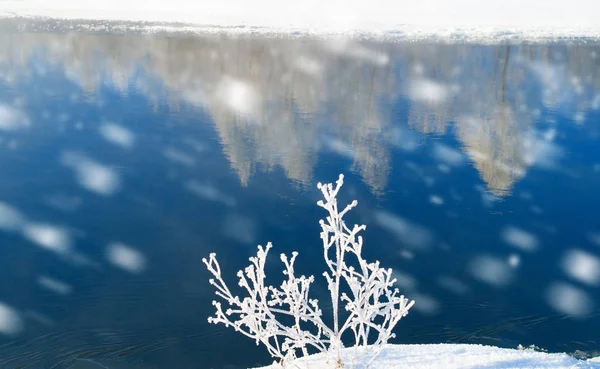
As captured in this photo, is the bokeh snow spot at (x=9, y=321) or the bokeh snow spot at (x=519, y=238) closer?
the bokeh snow spot at (x=9, y=321)

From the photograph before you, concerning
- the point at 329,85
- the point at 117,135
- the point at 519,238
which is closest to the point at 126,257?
the point at 519,238

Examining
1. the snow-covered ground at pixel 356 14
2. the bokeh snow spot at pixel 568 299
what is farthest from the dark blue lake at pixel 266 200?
the snow-covered ground at pixel 356 14

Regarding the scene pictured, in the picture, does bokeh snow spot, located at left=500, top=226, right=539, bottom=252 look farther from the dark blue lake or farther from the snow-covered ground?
the snow-covered ground

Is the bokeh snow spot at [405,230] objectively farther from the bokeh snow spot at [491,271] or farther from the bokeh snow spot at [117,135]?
the bokeh snow spot at [117,135]

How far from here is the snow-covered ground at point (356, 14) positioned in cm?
2848

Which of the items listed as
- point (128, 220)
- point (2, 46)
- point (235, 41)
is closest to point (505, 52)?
point (235, 41)

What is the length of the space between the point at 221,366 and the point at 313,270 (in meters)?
1.73

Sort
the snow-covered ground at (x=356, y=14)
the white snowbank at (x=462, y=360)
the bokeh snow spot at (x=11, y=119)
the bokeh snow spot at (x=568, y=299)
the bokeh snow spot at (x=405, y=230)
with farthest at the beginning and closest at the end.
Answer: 1. the snow-covered ground at (x=356, y=14)
2. the bokeh snow spot at (x=11, y=119)
3. the bokeh snow spot at (x=405, y=230)
4. the bokeh snow spot at (x=568, y=299)
5. the white snowbank at (x=462, y=360)

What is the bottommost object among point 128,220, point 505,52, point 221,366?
point 221,366

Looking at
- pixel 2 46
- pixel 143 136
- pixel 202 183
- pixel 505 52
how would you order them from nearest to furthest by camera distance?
pixel 202 183, pixel 143 136, pixel 2 46, pixel 505 52

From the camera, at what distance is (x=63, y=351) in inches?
207

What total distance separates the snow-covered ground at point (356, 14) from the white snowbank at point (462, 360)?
23627 millimetres

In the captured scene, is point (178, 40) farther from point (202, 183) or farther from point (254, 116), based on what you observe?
point (202, 183)

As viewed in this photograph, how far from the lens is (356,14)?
3400cm
